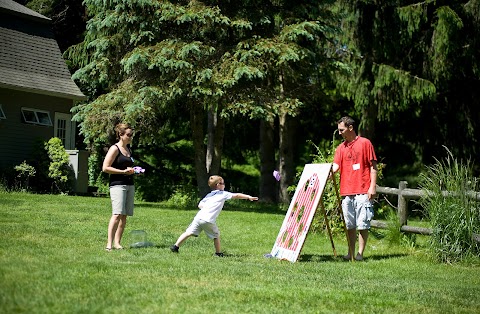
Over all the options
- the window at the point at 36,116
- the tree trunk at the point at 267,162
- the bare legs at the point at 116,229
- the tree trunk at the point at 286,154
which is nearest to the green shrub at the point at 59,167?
the window at the point at 36,116

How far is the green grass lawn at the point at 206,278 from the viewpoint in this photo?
620 cm

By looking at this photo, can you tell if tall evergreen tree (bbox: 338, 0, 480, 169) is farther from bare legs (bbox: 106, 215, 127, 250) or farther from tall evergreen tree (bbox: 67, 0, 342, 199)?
bare legs (bbox: 106, 215, 127, 250)

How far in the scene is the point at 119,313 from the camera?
572 centimetres

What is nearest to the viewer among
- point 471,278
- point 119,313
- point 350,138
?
point 119,313

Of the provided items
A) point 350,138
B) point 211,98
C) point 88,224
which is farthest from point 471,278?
point 211,98

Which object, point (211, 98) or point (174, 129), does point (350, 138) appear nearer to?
point (211, 98)

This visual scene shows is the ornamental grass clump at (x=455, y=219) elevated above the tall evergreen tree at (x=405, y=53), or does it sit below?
below

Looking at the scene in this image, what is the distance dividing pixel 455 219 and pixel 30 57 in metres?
16.9

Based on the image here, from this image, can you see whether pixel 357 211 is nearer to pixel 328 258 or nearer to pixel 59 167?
pixel 328 258

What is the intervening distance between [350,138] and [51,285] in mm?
5154

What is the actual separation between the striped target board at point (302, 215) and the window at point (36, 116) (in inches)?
583

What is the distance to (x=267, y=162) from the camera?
2534cm

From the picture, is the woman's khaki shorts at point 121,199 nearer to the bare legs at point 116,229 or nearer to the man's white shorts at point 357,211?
the bare legs at point 116,229

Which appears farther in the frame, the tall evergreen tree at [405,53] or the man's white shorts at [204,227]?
the tall evergreen tree at [405,53]
